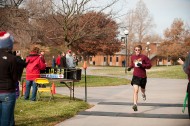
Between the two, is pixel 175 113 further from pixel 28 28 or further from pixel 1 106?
pixel 28 28

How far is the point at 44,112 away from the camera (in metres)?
9.66

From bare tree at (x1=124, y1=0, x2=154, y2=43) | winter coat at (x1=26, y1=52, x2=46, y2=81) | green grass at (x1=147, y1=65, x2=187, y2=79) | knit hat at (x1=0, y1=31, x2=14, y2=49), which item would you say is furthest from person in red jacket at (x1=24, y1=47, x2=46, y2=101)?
bare tree at (x1=124, y1=0, x2=154, y2=43)

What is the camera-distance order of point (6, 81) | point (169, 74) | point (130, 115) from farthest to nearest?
point (169, 74) < point (130, 115) < point (6, 81)

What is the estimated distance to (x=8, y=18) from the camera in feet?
70.8

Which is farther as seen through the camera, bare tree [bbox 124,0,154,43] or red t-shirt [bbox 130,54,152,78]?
bare tree [bbox 124,0,154,43]

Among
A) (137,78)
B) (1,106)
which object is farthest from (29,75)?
(1,106)

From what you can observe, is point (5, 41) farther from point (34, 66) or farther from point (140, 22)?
point (140, 22)

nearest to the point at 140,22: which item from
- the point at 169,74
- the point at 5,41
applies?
the point at 169,74

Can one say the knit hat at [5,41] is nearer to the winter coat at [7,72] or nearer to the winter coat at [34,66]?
the winter coat at [7,72]

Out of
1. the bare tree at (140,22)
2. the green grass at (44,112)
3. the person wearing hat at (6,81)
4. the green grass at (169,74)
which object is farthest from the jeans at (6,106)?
the bare tree at (140,22)

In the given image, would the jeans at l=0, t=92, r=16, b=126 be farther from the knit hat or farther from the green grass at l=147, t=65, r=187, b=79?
the green grass at l=147, t=65, r=187, b=79

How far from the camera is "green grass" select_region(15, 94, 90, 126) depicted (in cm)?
835

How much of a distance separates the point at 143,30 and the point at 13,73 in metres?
65.1

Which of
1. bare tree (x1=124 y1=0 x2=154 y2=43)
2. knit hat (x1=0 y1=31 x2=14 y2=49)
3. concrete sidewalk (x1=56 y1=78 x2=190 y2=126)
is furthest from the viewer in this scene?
bare tree (x1=124 y1=0 x2=154 y2=43)
